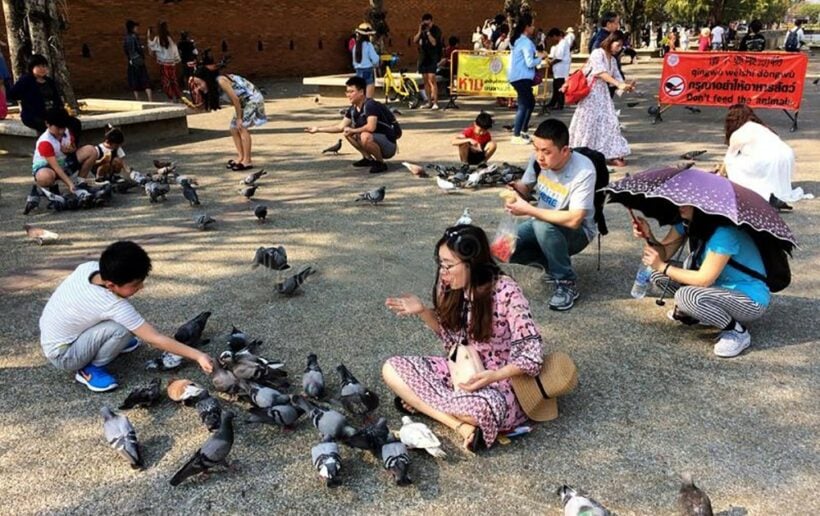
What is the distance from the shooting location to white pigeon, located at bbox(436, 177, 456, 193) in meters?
7.76

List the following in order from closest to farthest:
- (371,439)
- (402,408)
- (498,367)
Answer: (371,439)
(498,367)
(402,408)

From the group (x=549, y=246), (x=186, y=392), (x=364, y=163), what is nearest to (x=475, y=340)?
(x=186, y=392)

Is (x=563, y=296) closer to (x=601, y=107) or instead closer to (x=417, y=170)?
(x=417, y=170)

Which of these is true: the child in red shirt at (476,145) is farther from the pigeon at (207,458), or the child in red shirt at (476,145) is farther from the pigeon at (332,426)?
the pigeon at (207,458)

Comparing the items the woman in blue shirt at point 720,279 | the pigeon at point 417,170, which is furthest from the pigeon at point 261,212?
the woman in blue shirt at point 720,279

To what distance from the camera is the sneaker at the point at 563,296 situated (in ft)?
15.7

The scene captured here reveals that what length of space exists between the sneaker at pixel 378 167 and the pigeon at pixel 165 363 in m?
5.15

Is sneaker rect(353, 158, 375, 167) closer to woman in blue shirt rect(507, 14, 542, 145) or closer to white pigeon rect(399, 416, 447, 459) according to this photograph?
woman in blue shirt rect(507, 14, 542, 145)

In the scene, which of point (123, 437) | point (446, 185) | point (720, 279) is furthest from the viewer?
point (446, 185)

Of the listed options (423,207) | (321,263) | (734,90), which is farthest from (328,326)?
(734,90)

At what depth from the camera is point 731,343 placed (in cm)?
407

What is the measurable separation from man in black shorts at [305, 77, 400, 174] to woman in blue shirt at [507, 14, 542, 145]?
7.78ft

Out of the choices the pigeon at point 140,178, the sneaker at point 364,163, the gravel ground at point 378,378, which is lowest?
the gravel ground at point 378,378

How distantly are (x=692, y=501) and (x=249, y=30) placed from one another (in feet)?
72.0
